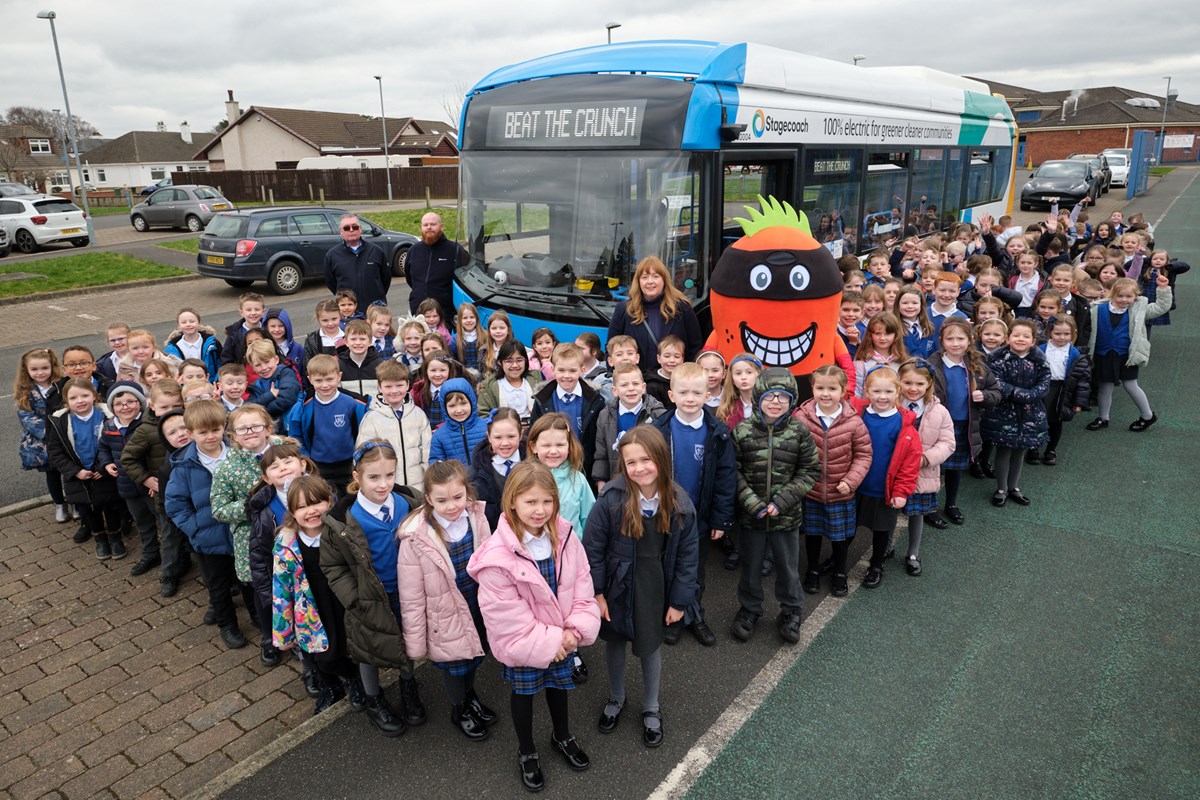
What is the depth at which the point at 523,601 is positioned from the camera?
10.7 ft

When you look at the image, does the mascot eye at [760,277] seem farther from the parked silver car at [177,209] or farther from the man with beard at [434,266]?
Answer: the parked silver car at [177,209]

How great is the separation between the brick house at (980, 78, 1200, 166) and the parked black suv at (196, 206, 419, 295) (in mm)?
62341

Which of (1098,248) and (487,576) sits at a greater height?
(1098,248)

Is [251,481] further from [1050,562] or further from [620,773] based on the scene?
[1050,562]

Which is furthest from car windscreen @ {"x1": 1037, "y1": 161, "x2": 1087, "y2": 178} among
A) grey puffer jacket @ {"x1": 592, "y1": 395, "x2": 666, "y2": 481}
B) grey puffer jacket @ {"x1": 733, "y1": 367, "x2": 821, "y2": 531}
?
grey puffer jacket @ {"x1": 592, "y1": 395, "x2": 666, "y2": 481}

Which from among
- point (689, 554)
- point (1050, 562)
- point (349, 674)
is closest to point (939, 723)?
point (689, 554)

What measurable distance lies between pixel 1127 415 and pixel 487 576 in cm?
782

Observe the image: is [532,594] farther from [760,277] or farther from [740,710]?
[760,277]

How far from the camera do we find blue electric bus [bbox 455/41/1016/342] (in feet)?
20.3

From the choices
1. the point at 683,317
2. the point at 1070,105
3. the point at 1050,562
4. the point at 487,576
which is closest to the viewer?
the point at 487,576

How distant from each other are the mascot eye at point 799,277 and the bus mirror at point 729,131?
163 centimetres

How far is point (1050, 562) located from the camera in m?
5.23

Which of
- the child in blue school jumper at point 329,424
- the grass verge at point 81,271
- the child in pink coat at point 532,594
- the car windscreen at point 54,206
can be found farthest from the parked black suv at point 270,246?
the child in pink coat at point 532,594

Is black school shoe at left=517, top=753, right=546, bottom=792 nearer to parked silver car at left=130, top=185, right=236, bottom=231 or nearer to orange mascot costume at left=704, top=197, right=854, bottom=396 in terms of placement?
orange mascot costume at left=704, top=197, right=854, bottom=396
